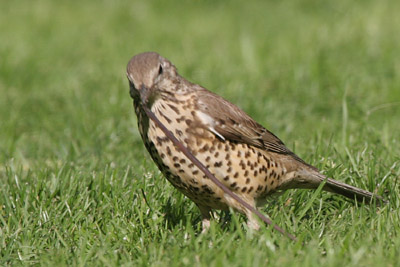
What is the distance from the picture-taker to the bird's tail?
498 centimetres

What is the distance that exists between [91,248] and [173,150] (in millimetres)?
718

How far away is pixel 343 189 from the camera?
5.01m

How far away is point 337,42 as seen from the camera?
9508mm

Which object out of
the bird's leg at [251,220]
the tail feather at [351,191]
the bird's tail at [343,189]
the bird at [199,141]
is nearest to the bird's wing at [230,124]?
the bird at [199,141]

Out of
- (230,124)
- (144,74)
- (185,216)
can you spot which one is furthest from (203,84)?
(144,74)

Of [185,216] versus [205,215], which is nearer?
[205,215]

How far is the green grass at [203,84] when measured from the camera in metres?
4.25

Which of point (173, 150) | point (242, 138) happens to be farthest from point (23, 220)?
point (242, 138)

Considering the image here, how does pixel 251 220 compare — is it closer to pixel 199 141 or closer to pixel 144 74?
pixel 199 141

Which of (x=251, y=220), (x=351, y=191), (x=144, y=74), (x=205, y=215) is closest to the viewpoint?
(x=144, y=74)

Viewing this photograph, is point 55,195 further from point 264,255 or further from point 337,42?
point 337,42

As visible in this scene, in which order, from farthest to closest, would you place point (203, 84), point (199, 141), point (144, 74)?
point (203, 84) < point (199, 141) < point (144, 74)

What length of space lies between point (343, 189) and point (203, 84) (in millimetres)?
3810

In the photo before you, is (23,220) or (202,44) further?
(202,44)
